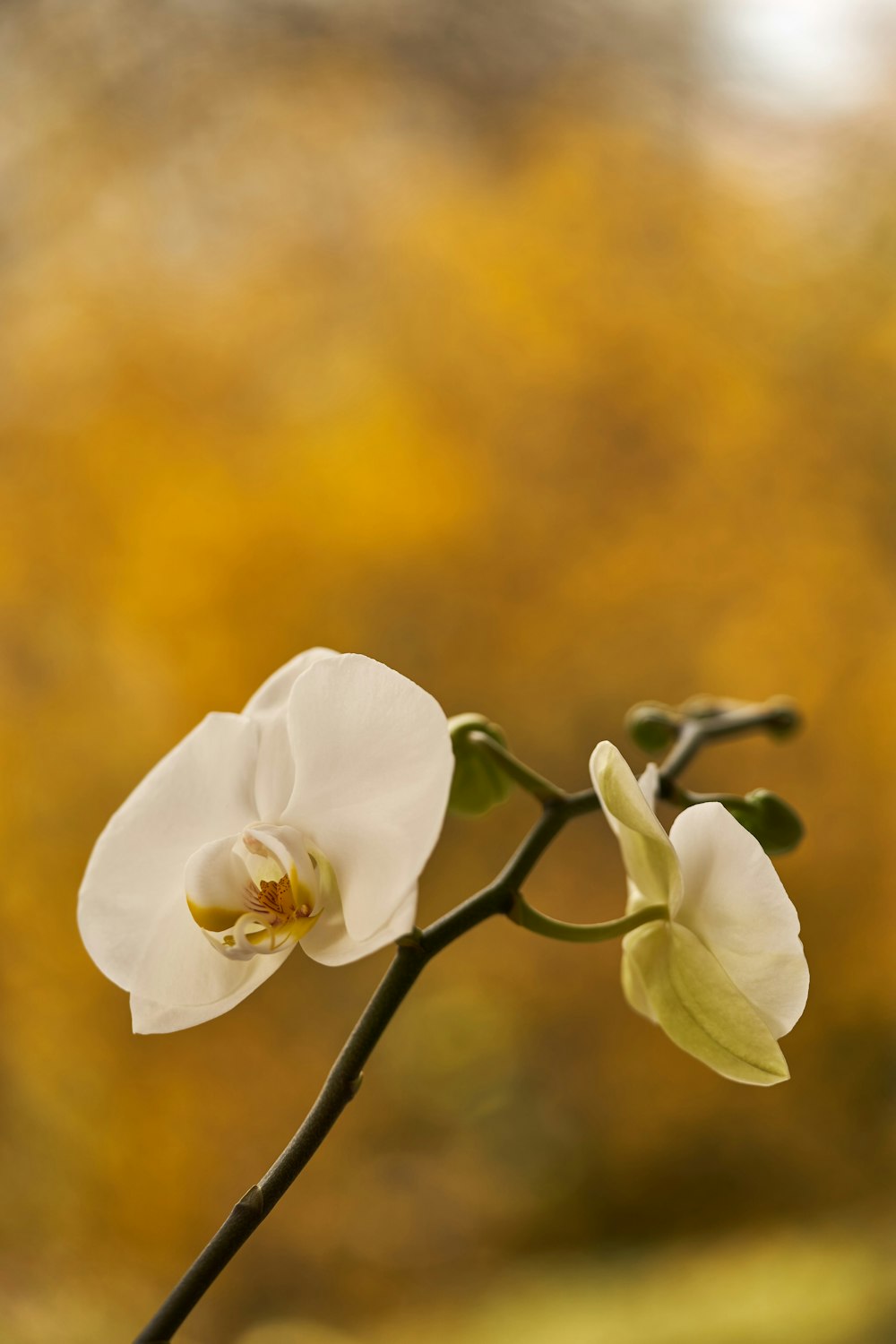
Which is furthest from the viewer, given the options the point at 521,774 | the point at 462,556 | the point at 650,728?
the point at 462,556

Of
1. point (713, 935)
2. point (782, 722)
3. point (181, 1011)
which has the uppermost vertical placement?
point (782, 722)

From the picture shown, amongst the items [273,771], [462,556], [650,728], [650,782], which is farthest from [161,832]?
[462,556]

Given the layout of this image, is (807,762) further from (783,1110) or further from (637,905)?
(637,905)

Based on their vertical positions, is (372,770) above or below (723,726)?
below

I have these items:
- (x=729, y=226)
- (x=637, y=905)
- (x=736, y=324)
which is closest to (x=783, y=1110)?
(x=736, y=324)

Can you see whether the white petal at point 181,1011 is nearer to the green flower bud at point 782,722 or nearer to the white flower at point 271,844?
the white flower at point 271,844

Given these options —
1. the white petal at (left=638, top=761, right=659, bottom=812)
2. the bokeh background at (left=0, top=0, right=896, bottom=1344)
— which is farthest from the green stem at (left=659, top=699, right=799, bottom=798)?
the bokeh background at (left=0, top=0, right=896, bottom=1344)

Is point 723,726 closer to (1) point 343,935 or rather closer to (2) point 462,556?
(1) point 343,935
